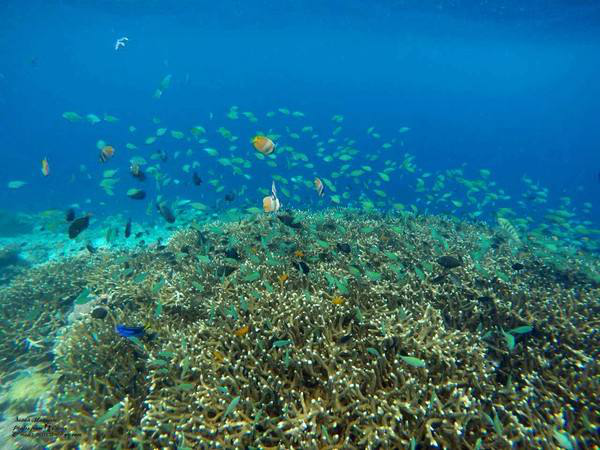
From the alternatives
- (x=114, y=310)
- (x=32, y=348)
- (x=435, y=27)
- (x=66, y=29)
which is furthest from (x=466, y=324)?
(x=66, y=29)

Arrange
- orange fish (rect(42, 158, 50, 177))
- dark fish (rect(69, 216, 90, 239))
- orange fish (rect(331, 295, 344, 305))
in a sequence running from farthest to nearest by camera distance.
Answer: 1. orange fish (rect(42, 158, 50, 177))
2. dark fish (rect(69, 216, 90, 239))
3. orange fish (rect(331, 295, 344, 305))

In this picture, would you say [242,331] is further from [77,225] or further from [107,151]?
[107,151]

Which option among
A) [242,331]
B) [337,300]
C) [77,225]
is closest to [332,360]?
[337,300]

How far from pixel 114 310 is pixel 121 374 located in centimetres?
207

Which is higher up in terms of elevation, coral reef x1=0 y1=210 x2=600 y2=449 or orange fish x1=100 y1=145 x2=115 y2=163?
orange fish x1=100 y1=145 x2=115 y2=163

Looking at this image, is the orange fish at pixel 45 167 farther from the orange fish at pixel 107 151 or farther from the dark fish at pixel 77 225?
the dark fish at pixel 77 225

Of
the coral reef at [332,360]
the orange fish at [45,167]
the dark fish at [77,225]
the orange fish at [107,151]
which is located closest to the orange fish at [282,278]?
the coral reef at [332,360]

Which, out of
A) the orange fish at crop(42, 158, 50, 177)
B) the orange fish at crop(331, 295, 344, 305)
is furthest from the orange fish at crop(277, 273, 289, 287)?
the orange fish at crop(42, 158, 50, 177)

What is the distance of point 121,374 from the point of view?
4.55 meters

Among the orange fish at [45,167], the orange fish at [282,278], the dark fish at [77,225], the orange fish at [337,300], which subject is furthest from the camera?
the orange fish at [45,167]

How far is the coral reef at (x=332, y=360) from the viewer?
11.4 ft

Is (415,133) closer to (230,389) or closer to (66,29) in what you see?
(66,29)

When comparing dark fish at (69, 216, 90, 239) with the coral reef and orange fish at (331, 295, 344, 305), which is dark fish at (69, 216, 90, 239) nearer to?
the coral reef

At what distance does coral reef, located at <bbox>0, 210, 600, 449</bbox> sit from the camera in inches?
136
